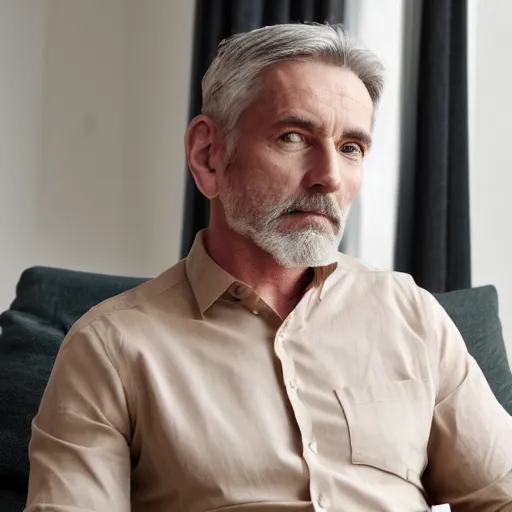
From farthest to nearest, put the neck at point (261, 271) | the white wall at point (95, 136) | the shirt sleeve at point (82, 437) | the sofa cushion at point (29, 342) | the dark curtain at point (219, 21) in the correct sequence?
the white wall at point (95, 136), the dark curtain at point (219, 21), the sofa cushion at point (29, 342), the neck at point (261, 271), the shirt sleeve at point (82, 437)

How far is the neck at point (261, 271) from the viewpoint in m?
1.43

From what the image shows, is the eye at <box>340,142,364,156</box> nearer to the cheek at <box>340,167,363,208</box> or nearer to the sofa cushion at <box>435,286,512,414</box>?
the cheek at <box>340,167,363,208</box>

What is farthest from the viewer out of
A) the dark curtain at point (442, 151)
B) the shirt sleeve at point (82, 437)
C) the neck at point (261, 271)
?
the dark curtain at point (442, 151)

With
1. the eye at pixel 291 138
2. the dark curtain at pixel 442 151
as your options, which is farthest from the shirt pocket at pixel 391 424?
the dark curtain at pixel 442 151

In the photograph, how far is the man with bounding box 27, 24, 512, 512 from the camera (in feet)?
4.09

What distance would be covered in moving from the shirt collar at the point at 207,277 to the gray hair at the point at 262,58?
193mm

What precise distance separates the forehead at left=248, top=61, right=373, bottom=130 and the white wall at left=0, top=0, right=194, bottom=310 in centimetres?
148

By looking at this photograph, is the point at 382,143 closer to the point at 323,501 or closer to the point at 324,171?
the point at 324,171

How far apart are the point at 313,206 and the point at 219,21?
1.33m

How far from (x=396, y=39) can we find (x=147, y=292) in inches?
55.5

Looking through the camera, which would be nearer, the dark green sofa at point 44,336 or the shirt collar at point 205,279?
the shirt collar at point 205,279

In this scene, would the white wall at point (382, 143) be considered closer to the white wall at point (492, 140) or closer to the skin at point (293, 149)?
the white wall at point (492, 140)

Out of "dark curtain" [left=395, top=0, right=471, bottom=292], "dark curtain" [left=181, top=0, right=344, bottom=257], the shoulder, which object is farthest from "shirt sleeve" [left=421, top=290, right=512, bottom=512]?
"dark curtain" [left=181, top=0, right=344, bottom=257]

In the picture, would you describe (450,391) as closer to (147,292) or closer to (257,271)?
(257,271)
